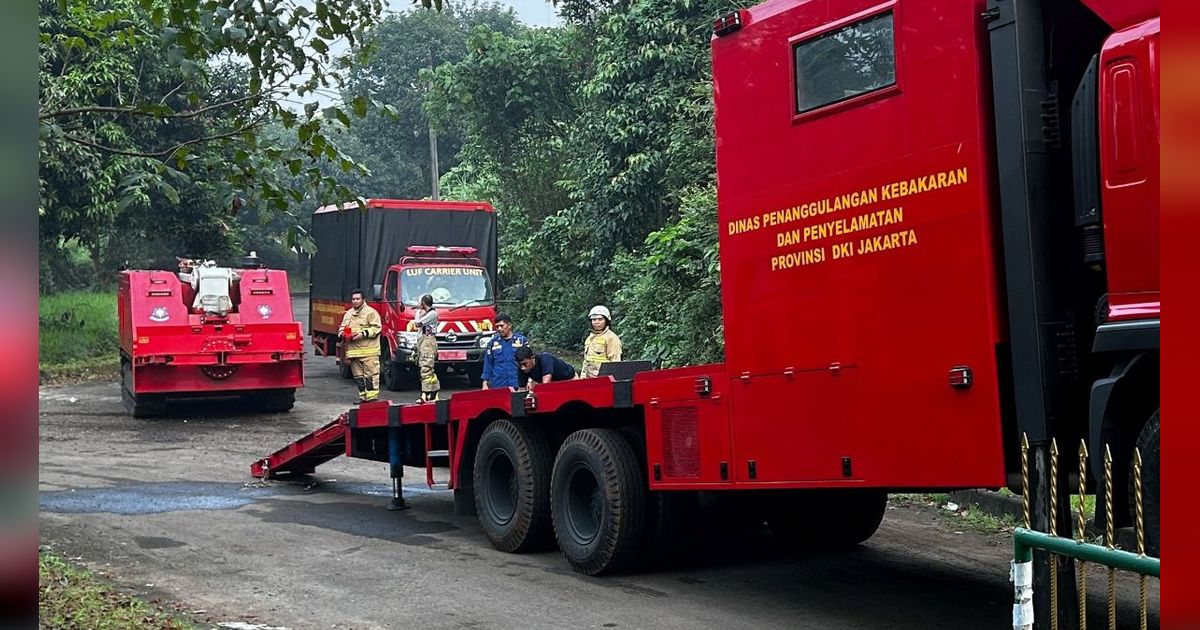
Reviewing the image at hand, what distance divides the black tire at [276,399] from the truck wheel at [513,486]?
10.7 metres

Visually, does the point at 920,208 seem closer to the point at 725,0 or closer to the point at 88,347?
the point at 725,0

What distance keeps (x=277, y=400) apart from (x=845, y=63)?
1563 centimetres

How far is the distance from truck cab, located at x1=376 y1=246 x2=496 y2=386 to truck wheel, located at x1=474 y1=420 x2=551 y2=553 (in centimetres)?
1226

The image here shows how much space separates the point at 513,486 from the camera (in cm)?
1043

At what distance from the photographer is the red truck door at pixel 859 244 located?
6195 mm

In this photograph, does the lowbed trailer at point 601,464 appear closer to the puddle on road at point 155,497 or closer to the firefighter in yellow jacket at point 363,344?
the puddle on road at point 155,497

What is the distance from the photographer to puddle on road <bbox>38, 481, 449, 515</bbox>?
1212 cm

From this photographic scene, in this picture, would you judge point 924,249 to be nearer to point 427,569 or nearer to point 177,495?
point 427,569

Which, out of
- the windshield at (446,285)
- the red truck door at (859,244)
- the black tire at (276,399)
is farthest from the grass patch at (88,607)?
the windshield at (446,285)

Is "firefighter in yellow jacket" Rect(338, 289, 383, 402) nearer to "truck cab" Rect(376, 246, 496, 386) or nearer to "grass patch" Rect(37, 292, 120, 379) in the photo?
"truck cab" Rect(376, 246, 496, 386)

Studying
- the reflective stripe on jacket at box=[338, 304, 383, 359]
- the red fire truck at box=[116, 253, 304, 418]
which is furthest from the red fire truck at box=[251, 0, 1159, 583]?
the red fire truck at box=[116, 253, 304, 418]

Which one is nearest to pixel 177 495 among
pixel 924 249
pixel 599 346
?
pixel 599 346

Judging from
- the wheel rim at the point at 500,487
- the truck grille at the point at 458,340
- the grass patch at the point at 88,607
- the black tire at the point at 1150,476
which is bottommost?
the grass patch at the point at 88,607

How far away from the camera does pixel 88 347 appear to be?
29125 mm
